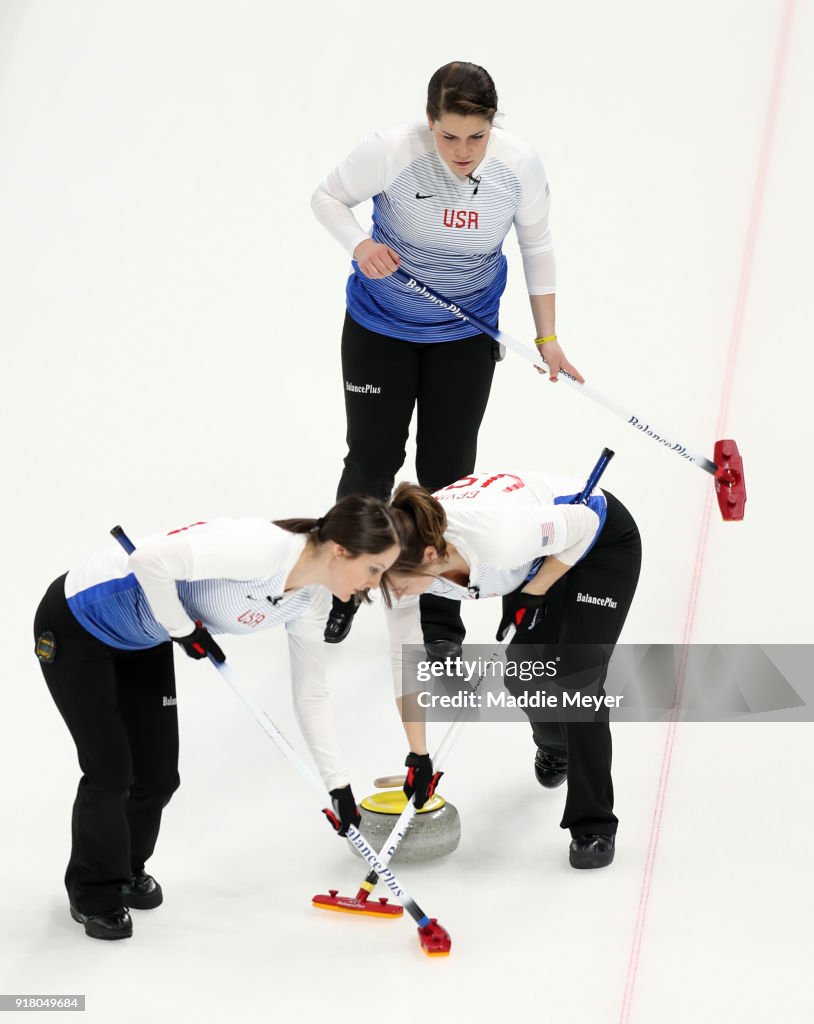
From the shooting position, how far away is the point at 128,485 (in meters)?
4.95

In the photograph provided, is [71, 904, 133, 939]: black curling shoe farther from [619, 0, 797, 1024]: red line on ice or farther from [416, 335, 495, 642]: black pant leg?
[416, 335, 495, 642]: black pant leg

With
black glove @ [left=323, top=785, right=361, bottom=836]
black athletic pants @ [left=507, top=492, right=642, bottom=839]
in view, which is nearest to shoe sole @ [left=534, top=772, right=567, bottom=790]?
black athletic pants @ [left=507, top=492, right=642, bottom=839]

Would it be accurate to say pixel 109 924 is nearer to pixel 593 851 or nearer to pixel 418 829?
pixel 418 829

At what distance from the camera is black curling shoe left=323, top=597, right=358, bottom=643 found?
10.6 feet

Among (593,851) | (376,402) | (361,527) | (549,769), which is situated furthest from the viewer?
(376,402)

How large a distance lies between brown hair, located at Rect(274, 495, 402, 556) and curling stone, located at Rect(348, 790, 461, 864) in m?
0.82

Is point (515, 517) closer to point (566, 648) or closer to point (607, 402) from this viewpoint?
point (566, 648)

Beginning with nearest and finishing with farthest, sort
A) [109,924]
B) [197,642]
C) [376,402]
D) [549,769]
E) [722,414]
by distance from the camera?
[197,642] < [109,924] < [549,769] < [376,402] < [722,414]

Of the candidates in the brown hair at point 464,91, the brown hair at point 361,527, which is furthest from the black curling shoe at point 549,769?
the brown hair at point 464,91

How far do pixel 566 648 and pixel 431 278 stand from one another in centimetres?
106

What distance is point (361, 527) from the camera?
2666mm

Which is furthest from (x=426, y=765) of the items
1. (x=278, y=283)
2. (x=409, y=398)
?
(x=278, y=283)

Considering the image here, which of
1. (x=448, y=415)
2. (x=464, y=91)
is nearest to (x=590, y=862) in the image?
(x=448, y=415)

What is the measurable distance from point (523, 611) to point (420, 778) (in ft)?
1.43
